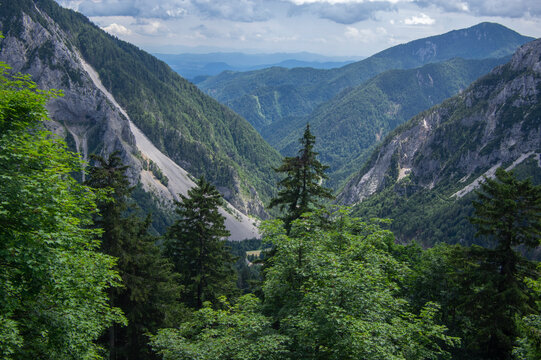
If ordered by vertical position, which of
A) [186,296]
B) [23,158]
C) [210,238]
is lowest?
[186,296]

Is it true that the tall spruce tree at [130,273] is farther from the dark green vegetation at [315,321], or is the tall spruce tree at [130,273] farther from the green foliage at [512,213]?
the green foliage at [512,213]

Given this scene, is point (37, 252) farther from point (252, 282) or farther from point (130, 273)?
point (252, 282)

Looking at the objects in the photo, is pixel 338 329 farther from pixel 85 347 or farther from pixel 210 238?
pixel 210 238

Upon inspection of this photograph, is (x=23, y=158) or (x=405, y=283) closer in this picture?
(x=23, y=158)

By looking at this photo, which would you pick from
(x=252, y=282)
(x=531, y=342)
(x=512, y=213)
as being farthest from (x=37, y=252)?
(x=512, y=213)

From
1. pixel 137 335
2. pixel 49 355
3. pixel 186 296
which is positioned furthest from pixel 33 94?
pixel 186 296

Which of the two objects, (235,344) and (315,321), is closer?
(315,321)
